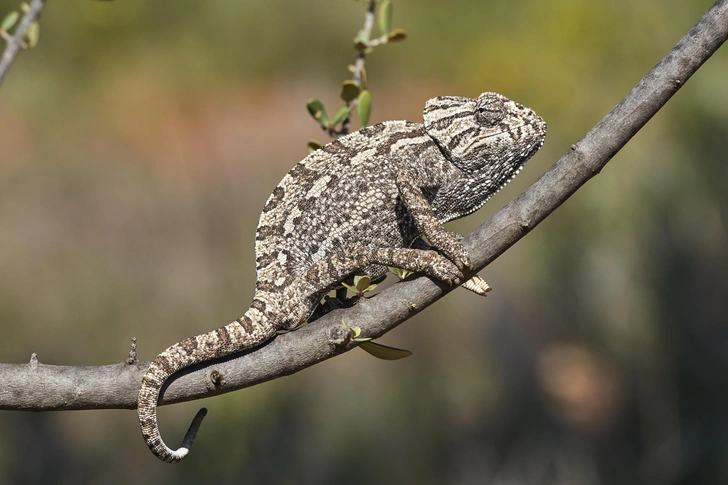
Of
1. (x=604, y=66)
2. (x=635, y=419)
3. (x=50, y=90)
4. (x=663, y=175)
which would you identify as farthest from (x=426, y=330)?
(x=50, y=90)

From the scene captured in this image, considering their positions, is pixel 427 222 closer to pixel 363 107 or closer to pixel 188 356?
pixel 363 107

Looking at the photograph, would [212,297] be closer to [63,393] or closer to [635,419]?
[635,419]

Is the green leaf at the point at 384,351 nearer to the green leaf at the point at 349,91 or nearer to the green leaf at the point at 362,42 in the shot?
the green leaf at the point at 349,91

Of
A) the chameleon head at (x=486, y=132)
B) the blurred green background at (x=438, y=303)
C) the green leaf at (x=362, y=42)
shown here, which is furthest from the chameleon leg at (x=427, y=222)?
the blurred green background at (x=438, y=303)

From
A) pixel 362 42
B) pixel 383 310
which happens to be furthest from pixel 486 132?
pixel 383 310

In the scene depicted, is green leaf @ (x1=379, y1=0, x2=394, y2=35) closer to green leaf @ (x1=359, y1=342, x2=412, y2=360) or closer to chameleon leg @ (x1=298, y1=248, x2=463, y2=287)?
chameleon leg @ (x1=298, y1=248, x2=463, y2=287)

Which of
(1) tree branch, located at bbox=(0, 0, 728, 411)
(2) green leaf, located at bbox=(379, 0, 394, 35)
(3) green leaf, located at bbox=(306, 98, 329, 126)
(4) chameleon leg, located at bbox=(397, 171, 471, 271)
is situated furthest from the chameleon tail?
(2) green leaf, located at bbox=(379, 0, 394, 35)
